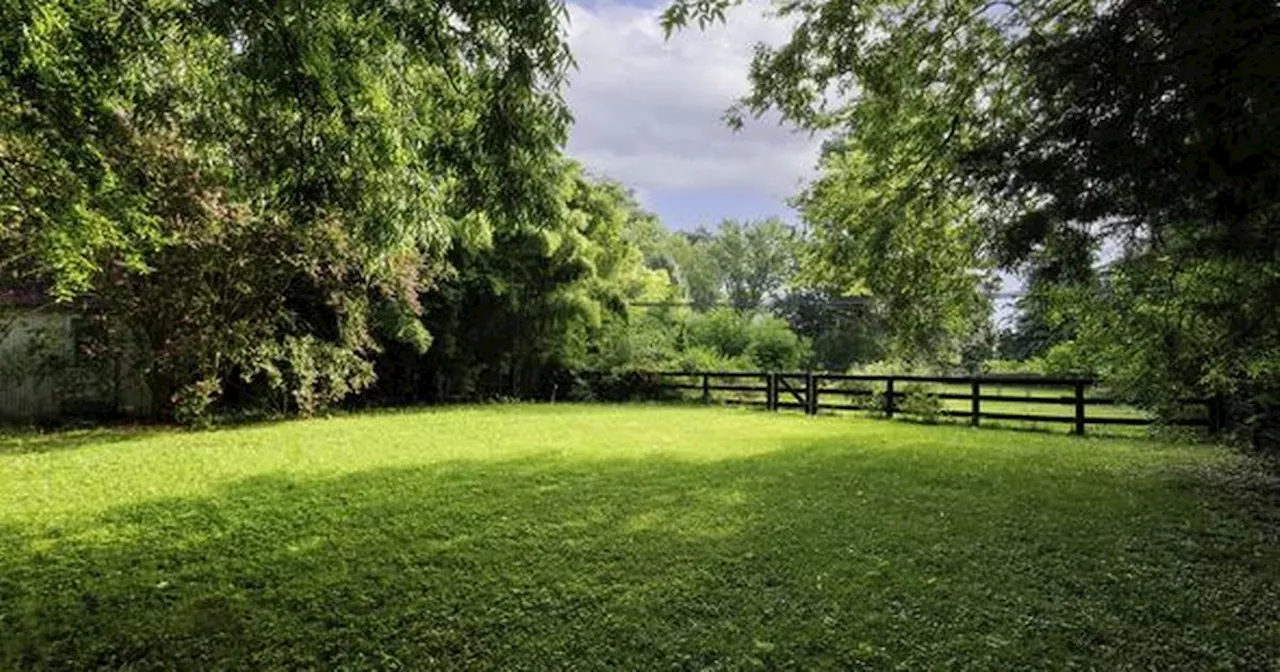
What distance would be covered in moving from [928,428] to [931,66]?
23.2 feet

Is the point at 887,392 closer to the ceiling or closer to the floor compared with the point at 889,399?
closer to the ceiling

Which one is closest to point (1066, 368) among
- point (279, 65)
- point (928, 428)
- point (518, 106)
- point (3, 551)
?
point (928, 428)

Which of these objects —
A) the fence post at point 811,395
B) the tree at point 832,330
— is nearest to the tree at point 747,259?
the tree at point 832,330

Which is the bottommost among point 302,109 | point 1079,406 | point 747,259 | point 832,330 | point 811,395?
point 811,395

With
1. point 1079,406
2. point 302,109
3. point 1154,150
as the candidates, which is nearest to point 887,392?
point 1079,406

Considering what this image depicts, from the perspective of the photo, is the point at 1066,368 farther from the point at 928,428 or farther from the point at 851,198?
the point at 851,198

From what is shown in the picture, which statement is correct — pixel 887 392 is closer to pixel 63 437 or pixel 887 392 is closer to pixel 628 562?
pixel 628 562

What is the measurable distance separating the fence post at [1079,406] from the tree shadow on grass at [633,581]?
5.12 meters

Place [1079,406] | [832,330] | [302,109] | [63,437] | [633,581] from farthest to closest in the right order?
1. [832,330]
2. [1079,406]
3. [63,437]
4. [633,581]
5. [302,109]

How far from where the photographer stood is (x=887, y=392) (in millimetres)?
13430

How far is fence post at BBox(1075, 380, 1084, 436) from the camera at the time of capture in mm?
10828

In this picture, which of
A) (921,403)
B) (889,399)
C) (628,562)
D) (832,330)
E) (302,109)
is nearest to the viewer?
(302,109)

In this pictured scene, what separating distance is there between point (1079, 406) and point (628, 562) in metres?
9.52

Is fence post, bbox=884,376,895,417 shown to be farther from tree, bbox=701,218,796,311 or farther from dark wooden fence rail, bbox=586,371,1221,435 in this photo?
tree, bbox=701,218,796,311
